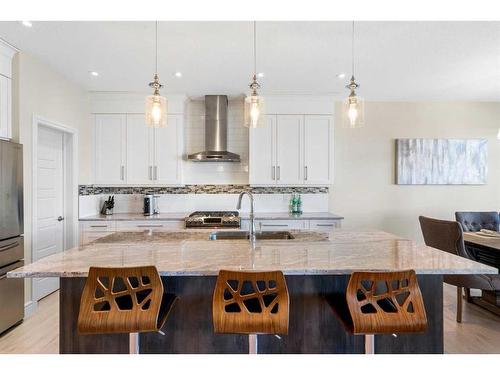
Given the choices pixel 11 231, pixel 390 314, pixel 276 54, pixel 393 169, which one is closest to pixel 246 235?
pixel 390 314

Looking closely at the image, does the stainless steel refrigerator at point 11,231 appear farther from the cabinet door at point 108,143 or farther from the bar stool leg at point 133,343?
the bar stool leg at point 133,343

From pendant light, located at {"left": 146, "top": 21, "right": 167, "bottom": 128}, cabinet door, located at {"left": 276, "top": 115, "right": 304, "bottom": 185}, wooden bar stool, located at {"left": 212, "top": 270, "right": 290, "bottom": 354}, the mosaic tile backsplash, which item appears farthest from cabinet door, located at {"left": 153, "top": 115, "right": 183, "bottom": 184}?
wooden bar stool, located at {"left": 212, "top": 270, "right": 290, "bottom": 354}

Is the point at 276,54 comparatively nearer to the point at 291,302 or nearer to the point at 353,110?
the point at 353,110

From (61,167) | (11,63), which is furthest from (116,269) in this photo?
(61,167)

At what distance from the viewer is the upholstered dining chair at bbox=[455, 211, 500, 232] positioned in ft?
12.6

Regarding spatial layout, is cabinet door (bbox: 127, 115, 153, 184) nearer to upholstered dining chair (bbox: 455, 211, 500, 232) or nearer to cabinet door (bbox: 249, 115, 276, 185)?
cabinet door (bbox: 249, 115, 276, 185)

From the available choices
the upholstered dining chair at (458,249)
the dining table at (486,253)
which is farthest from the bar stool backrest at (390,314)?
the dining table at (486,253)

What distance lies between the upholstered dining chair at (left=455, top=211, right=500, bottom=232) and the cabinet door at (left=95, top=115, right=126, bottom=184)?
4.64 metres

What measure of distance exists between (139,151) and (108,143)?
1.47 ft

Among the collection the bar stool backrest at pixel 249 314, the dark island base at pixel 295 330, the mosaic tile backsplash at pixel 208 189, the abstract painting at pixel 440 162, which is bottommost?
the dark island base at pixel 295 330

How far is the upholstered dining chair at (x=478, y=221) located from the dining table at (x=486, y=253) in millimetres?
624

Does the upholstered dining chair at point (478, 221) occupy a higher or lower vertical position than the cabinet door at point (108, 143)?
lower

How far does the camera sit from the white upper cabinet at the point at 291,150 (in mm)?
4363
